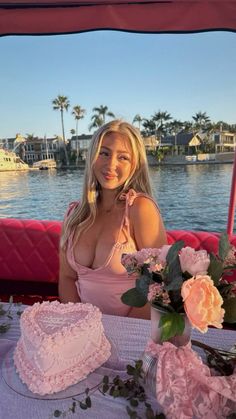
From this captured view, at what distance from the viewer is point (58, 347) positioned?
2.30ft

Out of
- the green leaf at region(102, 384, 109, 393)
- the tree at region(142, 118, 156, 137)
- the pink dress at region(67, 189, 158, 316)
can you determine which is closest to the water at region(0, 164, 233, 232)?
the tree at region(142, 118, 156, 137)

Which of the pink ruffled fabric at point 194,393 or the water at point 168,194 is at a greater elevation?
the pink ruffled fabric at point 194,393

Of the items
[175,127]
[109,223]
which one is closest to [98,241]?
[109,223]

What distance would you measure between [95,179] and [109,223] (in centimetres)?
19

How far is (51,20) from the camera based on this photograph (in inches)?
63.1

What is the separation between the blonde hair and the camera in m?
1.37

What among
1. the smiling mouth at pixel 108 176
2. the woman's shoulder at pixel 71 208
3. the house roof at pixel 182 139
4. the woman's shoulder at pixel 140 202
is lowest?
the woman's shoulder at pixel 71 208

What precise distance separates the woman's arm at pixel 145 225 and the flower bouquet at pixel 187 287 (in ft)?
2.20

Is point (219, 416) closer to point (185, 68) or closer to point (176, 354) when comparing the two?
point (176, 354)

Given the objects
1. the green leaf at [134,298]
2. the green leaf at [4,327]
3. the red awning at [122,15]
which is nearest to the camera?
the green leaf at [134,298]

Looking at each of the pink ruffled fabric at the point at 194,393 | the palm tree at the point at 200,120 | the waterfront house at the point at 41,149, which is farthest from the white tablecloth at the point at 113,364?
the palm tree at the point at 200,120

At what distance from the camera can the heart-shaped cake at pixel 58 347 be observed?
704 millimetres

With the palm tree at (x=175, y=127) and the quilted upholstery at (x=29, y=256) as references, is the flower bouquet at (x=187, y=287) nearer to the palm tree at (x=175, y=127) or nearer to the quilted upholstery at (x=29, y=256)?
the quilted upholstery at (x=29, y=256)

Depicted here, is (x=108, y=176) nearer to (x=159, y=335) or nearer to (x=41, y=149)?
(x=159, y=335)
